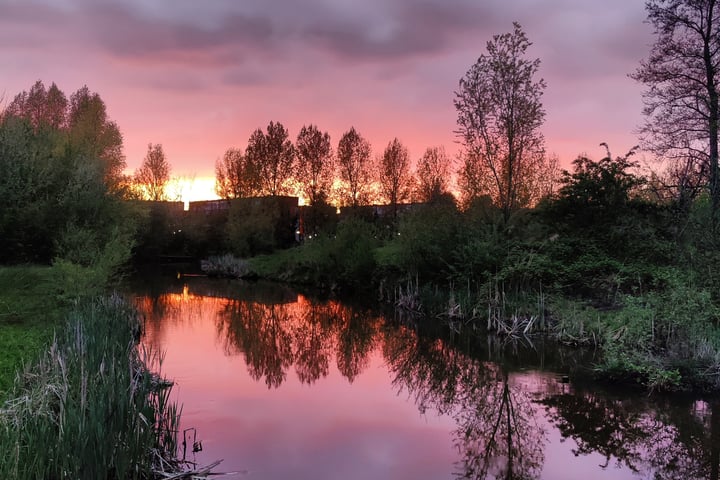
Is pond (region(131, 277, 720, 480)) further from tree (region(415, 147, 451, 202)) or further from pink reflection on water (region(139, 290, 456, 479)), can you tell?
tree (region(415, 147, 451, 202))

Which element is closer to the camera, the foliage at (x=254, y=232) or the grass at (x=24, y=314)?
the grass at (x=24, y=314)

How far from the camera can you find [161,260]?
160 feet

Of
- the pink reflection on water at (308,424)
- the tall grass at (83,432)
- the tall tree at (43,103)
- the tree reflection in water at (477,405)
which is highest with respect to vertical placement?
the tall tree at (43,103)

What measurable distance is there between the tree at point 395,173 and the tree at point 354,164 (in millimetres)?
1593

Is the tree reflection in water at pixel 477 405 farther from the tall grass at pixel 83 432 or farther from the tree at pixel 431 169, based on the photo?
the tree at pixel 431 169

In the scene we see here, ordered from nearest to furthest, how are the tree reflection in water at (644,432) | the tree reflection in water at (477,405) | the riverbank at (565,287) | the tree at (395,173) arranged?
the tree reflection in water at (644,432) → the tree reflection in water at (477,405) → the riverbank at (565,287) → the tree at (395,173)

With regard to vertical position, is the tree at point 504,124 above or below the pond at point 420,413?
above

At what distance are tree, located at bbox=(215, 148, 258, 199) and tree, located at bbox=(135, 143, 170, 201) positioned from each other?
568 centimetres

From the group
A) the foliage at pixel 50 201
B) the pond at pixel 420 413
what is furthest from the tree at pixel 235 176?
the pond at pixel 420 413

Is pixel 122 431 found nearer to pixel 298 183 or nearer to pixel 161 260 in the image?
pixel 298 183

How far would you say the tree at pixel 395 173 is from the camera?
38.9 metres

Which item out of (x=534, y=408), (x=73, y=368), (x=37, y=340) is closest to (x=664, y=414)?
(x=534, y=408)

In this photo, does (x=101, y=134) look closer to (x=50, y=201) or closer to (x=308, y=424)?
(x=50, y=201)

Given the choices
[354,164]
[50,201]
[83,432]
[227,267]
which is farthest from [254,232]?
[83,432]
